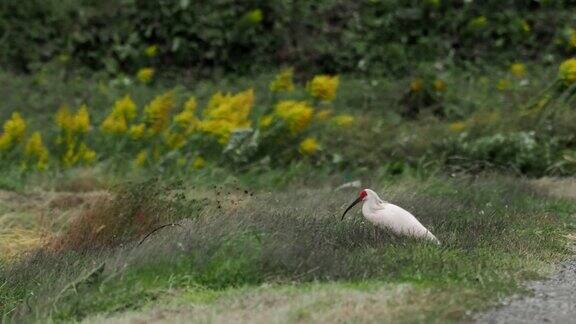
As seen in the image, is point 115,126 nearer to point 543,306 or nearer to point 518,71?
point 518,71

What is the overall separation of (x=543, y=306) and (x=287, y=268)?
5.73ft

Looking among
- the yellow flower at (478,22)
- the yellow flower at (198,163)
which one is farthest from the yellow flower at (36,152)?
the yellow flower at (478,22)

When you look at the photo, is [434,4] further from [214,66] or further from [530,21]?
[214,66]

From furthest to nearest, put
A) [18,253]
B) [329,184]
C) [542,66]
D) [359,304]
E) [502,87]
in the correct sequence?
[542,66] < [502,87] < [329,184] < [18,253] < [359,304]

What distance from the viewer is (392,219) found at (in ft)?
30.5

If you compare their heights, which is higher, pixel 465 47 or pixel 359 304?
pixel 359 304

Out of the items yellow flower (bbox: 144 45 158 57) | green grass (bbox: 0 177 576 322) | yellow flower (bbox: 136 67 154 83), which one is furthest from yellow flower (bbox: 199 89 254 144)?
green grass (bbox: 0 177 576 322)

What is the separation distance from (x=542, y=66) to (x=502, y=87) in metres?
1.68

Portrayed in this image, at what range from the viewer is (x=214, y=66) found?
20.2 meters

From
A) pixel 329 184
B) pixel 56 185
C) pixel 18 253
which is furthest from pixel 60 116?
pixel 18 253

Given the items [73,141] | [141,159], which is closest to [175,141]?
[141,159]

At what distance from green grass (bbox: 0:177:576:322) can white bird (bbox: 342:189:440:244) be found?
10 cm

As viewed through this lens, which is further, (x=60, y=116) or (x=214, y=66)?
(x=214, y=66)

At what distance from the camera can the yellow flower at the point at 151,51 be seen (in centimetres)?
1981
